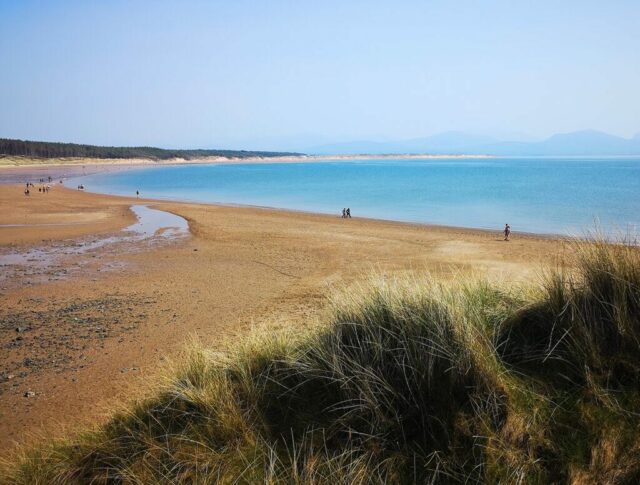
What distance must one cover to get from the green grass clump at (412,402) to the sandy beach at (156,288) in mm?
932

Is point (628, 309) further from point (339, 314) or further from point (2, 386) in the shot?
point (2, 386)

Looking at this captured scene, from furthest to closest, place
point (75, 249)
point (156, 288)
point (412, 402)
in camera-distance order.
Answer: point (75, 249) → point (156, 288) → point (412, 402)

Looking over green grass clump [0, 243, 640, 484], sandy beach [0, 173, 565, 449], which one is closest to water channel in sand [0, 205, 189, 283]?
sandy beach [0, 173, 565, 449]

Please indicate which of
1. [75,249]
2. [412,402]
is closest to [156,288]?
[75,249]

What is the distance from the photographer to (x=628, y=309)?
3.55m

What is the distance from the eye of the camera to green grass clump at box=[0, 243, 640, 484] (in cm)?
286

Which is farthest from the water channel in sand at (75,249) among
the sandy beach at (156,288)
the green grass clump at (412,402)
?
the green grass clump at (412,402)

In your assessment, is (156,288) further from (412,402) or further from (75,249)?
(412,402)

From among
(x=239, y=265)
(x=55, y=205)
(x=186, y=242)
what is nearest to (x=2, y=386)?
(x=239, y=265)

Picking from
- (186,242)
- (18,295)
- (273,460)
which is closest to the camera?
(273,460)

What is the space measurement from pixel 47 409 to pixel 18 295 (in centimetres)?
634

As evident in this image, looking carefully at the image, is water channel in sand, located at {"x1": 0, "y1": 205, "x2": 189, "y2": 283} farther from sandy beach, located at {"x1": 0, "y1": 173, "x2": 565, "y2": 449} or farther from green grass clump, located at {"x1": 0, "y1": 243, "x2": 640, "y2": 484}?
green grass clump, located at {"x1": 0, "y1": 243, "x2": 640, "y2": 484}

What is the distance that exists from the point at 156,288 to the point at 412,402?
9548 millimetres

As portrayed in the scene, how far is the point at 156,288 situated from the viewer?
1155 cm
